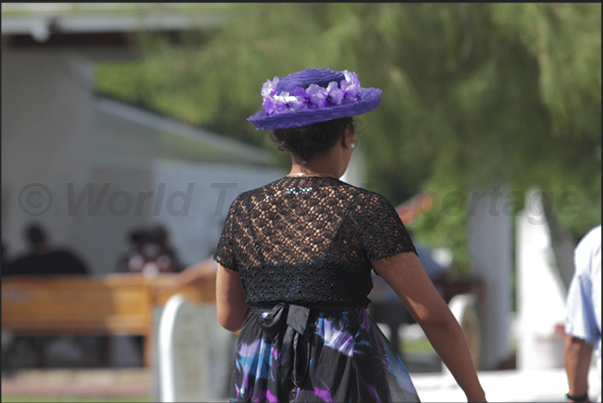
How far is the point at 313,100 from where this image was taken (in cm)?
191

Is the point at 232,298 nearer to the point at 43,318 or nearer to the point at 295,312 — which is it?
the point at 295,312

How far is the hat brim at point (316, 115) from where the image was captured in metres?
1.89

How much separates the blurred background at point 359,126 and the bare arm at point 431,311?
18.2 inches

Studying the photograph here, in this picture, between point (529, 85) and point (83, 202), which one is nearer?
point (529, 85)

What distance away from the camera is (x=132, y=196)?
13.0 meters

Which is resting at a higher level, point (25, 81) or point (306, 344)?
point (25, 81)

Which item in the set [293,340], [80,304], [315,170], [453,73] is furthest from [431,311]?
[80,304]

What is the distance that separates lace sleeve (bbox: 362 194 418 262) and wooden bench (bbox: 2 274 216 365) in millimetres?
6343

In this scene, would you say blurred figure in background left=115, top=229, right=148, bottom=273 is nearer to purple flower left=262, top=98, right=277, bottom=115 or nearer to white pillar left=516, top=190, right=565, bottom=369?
white pillar left=516, top=190, right=565, bottom=369

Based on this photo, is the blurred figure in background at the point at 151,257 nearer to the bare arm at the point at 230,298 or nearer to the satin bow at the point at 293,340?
the bare arm at the point at 230,298

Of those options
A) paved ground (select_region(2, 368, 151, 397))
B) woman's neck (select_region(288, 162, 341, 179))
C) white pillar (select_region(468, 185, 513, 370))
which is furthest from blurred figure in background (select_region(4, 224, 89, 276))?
woman's neck (select_region(288, 162, 341, 179))

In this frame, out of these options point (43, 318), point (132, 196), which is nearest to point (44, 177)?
point (132, 196)

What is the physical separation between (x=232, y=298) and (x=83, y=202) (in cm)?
1078

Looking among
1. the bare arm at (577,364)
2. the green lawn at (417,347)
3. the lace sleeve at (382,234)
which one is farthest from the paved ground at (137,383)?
the green lawn at (417,347)
